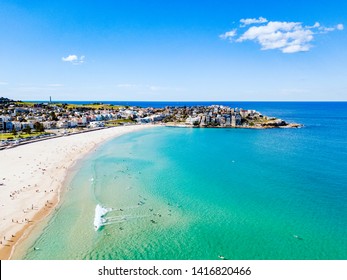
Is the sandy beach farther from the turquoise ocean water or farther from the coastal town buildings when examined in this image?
the coastal town buildings

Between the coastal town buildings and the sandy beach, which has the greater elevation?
the coastal town buildings

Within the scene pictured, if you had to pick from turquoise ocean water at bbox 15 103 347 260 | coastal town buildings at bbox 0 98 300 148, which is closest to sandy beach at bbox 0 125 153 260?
turquoise ocean water at bbox 15 103 347 260

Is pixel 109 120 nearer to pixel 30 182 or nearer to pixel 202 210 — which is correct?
pixel 30 182

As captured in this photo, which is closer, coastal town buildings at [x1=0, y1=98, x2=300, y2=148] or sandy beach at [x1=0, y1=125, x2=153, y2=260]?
sandy beach at [x1=0, y1=125, x2=153, y2=260]

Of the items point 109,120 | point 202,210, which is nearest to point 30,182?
point 202,210

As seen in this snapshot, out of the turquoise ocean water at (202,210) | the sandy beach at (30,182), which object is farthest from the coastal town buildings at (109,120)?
the turquoise ocean water at (202,210)

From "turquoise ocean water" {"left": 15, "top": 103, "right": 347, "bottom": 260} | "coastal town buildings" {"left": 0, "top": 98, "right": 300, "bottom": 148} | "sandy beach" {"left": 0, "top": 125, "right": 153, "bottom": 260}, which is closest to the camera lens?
"turquoise ocean water" {"left": 15, "top": 103, "right": 347, "bottom": 260}

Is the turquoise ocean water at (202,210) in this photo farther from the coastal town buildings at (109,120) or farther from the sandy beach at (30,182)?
the coastal town buildings at (109,120)

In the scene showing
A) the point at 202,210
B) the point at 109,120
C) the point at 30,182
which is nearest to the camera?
the point at 202,210
